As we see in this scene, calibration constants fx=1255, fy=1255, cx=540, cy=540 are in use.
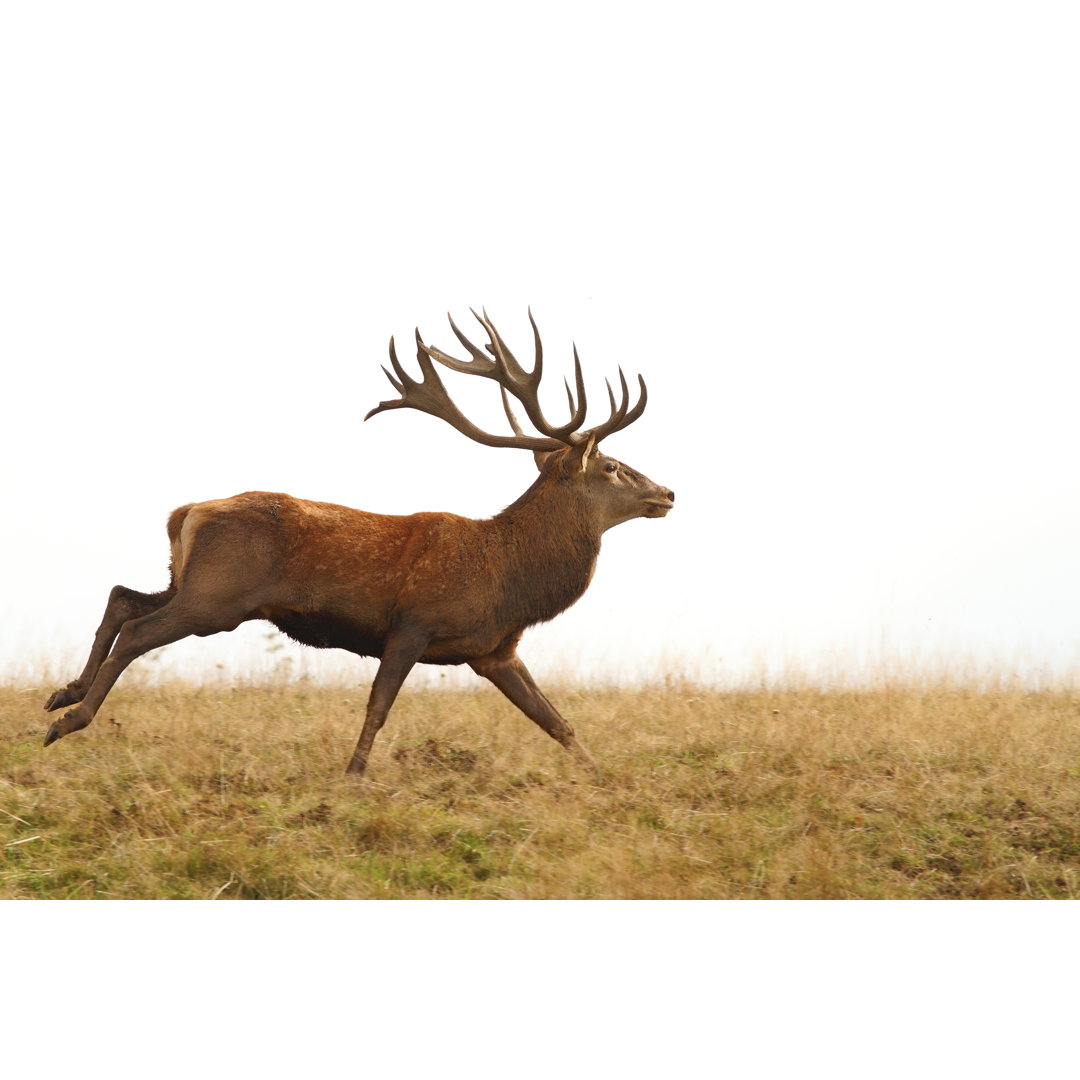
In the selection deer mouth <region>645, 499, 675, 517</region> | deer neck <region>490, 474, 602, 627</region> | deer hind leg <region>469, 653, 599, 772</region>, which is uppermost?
deer mouth <region>645, 499, 675, 517</region>

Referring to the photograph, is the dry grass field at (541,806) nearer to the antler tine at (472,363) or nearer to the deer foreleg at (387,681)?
the deer foreleg at (387,681)

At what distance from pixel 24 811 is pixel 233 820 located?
1.10 metres

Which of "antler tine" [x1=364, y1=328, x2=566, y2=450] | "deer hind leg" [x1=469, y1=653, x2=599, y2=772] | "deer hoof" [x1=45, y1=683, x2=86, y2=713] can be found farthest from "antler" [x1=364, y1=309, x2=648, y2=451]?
"deer hoof" [x1=45, y1=683, x2=86, y2=713]

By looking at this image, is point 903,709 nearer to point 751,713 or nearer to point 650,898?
point 751,713

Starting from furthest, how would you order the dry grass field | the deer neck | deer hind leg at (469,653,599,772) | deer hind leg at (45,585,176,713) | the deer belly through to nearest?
deer hind leg at (469,653,599,772) → the deer neck → deer hind leg at (45,585,176,713) → the deer belly → the dry grass field

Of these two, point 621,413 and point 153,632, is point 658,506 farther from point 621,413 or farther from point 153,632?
point 153,632

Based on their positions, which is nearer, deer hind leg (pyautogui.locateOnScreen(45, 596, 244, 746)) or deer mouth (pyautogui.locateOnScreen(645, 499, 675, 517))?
deer hind leg (pyautogui.locateOnScreen(45, 596, 244, 746))

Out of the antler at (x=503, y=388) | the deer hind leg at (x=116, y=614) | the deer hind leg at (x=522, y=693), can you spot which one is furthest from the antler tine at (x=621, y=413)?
the deer hind leg at (x=116, y=614)

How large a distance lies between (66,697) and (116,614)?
63 cm

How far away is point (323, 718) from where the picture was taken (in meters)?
9.22

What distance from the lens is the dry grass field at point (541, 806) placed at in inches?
225

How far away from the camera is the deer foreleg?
24.7ft

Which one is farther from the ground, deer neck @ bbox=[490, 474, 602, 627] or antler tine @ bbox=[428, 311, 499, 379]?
antler tine @ bbox=[428, 311, 499, 379]

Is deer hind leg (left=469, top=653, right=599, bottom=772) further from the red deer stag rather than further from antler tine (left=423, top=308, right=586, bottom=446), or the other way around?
antler tine (left=423, top=308, right=586, bottom=446)
